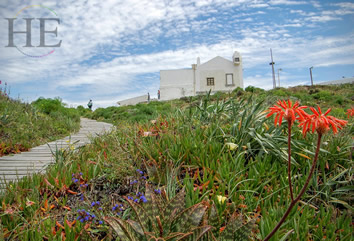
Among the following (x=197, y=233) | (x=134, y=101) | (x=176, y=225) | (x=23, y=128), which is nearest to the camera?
(x=197, y=233)

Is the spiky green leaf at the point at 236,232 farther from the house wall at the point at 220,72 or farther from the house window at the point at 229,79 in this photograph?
the house window at the point at 229,79

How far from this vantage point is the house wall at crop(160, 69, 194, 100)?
32.7 meters

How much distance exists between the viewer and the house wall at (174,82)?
107ft

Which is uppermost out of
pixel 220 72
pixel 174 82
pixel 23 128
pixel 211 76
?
pixel 220 72

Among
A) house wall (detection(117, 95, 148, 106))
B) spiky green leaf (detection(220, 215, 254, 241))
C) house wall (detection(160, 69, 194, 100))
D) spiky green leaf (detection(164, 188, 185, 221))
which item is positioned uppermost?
house wall (detection(160, 69, 194, 100))

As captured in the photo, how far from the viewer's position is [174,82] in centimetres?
3297

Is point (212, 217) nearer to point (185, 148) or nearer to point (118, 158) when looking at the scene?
point (185, 148)

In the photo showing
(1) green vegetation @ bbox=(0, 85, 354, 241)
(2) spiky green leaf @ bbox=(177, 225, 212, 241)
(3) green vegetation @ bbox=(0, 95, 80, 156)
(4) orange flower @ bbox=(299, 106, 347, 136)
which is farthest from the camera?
(3) green vegetation @ bbox=(0, 95, 80, 156)

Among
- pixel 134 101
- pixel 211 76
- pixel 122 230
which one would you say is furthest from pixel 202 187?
pixel 134 101

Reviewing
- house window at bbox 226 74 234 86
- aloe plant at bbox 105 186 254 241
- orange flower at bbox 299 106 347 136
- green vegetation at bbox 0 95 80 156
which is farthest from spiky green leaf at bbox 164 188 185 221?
house window at bbox 226 74 234 86

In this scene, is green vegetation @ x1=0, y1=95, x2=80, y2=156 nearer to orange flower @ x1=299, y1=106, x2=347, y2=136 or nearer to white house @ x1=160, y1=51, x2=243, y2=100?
orange flower @ x1=299, y1=106, x2=347, y2=136

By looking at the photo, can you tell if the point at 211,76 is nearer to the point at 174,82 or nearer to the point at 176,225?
the point at 174,82

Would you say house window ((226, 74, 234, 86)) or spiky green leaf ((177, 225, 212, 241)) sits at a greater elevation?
house window ((226, 74, 234, 86))

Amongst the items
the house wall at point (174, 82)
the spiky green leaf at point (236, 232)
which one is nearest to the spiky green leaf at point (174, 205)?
the spiky green leaf at point (236, 232)
